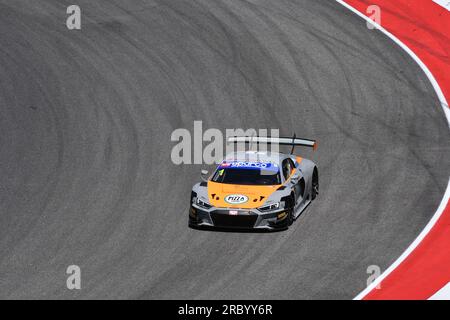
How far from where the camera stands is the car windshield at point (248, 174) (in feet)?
72.8

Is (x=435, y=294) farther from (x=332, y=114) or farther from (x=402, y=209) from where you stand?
(x=332, y=114)

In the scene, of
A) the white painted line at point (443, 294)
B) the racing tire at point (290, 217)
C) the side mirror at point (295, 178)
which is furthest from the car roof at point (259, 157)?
the white painted line at point (443, 294)

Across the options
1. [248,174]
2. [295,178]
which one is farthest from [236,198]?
[295,178]

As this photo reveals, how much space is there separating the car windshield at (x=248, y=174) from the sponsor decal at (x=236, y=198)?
2.29ft

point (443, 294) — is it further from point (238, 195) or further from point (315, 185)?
point (315, 185)

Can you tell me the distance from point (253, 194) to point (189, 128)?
636 centimetres

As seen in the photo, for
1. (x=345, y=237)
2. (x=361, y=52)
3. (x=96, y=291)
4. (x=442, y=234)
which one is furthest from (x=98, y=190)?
(x=361, y=52)

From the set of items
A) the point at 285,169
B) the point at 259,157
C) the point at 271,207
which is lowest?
the point at 271,207

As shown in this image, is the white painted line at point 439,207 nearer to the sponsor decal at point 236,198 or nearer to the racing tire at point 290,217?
the racing tire at point 290,217

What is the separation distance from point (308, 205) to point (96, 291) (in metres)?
5.96

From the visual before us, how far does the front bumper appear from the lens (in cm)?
2125

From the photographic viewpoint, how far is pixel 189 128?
90.3 ft

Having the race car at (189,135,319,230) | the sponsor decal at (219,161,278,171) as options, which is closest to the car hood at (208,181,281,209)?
the race car at (189,135,319,230)

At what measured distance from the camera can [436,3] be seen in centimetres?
3294
